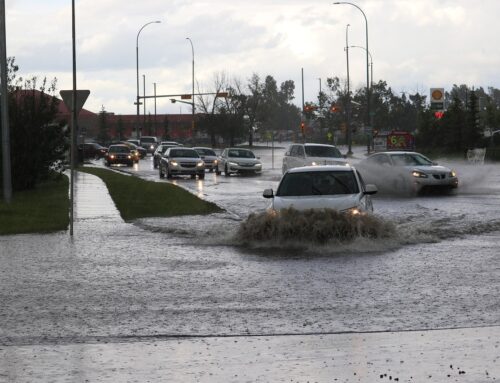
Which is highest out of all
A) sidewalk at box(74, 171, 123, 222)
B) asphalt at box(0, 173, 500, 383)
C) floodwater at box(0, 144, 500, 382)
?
sidewalk at box(74, 171, 123, 222)

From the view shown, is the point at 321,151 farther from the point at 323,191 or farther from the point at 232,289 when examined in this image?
the point at 232,289

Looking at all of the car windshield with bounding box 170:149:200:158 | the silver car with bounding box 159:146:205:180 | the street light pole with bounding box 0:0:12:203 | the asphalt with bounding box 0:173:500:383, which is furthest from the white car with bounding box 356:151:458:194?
the asphalt with bounding box 0:173:500:383

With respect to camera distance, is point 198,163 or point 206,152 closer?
point 198,163

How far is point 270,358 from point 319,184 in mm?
10226

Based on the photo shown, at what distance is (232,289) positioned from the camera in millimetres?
12172

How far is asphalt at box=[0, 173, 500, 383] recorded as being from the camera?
24.4 feet

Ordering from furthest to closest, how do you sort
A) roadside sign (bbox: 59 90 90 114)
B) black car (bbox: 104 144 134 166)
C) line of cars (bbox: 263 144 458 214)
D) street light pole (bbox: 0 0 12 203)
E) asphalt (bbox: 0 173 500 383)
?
black car (bbox: 104 144 134 166) → street light pole (bbox: 0 0 12 203) → roadside sign (bbox: 59 90 90 114) → line of cars (bbox: 263 144 458 214) → asphalt (bbox: 0 173 500 383)

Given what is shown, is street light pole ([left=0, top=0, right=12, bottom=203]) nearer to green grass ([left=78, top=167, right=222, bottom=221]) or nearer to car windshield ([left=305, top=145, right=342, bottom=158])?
green grass ([left=78, top=167, right=222, bottom=221])

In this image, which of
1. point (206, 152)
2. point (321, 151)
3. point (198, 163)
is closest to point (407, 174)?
point (321, 151)

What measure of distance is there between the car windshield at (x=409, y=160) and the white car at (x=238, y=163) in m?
19.0

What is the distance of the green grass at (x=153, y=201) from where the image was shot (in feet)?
83.6

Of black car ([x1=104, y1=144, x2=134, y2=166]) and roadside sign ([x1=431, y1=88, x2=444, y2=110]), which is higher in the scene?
roadside sign ([x1=431, y1=88, x2=444, y2=110])

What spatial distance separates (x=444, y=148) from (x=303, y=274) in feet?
212

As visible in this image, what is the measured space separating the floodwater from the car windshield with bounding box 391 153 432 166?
1192cm
